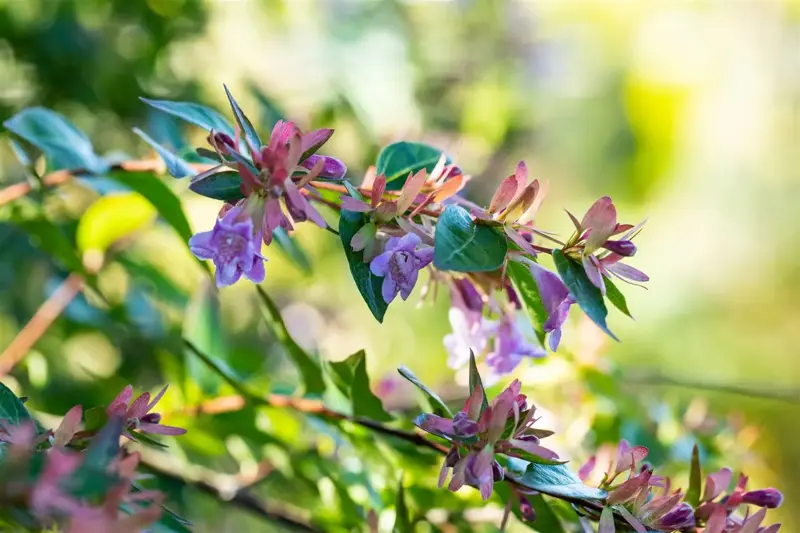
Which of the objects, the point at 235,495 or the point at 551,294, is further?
the point at 235,495

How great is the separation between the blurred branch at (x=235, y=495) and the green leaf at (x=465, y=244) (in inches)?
11.1

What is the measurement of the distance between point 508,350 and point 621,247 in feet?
0.41

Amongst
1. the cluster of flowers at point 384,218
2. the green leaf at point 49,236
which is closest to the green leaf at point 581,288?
the cluster of flowers at point 384,218

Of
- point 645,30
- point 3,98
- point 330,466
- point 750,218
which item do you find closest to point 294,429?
point 330,466

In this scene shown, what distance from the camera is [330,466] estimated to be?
1.85 feet

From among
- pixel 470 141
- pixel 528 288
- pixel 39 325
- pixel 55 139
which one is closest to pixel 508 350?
pixel 528 288

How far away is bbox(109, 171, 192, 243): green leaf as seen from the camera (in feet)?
1.53

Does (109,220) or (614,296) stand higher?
(614,296)

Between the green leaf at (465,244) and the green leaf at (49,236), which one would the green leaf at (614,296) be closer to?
the green leaf at (465,244)

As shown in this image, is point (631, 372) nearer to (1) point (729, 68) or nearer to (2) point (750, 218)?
(2) point (750, 218)

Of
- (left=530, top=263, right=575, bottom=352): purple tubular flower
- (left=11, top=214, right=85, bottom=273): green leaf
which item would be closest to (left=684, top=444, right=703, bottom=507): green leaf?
(left=530, top=263, right=575, bottom=352): purple tubular flower

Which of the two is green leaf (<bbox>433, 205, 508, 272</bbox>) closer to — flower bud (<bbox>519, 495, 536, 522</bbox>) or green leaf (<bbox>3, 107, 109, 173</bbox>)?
flower bud (<bbox>519, 495, 536, 522</bbox>)

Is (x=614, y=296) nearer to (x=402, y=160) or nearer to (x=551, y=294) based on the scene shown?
(x=551, y=294)

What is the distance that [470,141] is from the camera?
4.01ft
